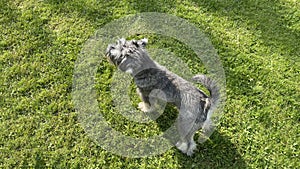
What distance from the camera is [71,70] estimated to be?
17.8ft

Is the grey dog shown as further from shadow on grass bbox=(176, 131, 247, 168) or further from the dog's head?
shadow on grass bbox=(176, 131, 247, 168)

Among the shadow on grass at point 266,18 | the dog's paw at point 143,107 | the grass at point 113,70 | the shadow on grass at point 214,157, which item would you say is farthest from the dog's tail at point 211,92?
the shadow on grass at point 266,18

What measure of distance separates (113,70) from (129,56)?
1469 millimetres

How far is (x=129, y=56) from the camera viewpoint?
4.00 meters

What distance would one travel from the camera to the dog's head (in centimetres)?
400

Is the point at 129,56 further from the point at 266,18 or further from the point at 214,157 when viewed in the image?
the point at 266,18

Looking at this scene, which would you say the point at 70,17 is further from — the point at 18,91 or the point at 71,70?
the point at 18,91

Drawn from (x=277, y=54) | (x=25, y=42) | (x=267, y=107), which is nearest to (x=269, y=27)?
(x=277, y=54)

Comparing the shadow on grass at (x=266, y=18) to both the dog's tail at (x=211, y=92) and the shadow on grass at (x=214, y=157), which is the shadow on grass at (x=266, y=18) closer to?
the shadow on grass at (x=214, y=157)

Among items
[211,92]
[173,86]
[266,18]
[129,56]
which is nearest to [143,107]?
[173,86]

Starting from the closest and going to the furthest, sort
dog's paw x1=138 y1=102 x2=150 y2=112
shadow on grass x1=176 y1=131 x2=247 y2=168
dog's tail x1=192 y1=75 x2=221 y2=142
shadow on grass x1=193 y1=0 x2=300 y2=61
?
dog's tail x1=192 y1=75 x2=221 y2=142, shadow on grass x1=176 y1=131 x2=247 y2=168, dog's paw x1=138 y1=102 x2=150 y2=112, shadow on grass x1=193 y1=0 x2=300 y2=61

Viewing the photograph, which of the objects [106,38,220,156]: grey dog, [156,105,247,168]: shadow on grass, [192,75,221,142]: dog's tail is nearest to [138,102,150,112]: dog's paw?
[106,38,220,156]: grey dog

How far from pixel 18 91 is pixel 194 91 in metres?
2.85

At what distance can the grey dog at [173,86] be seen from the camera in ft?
13.0
